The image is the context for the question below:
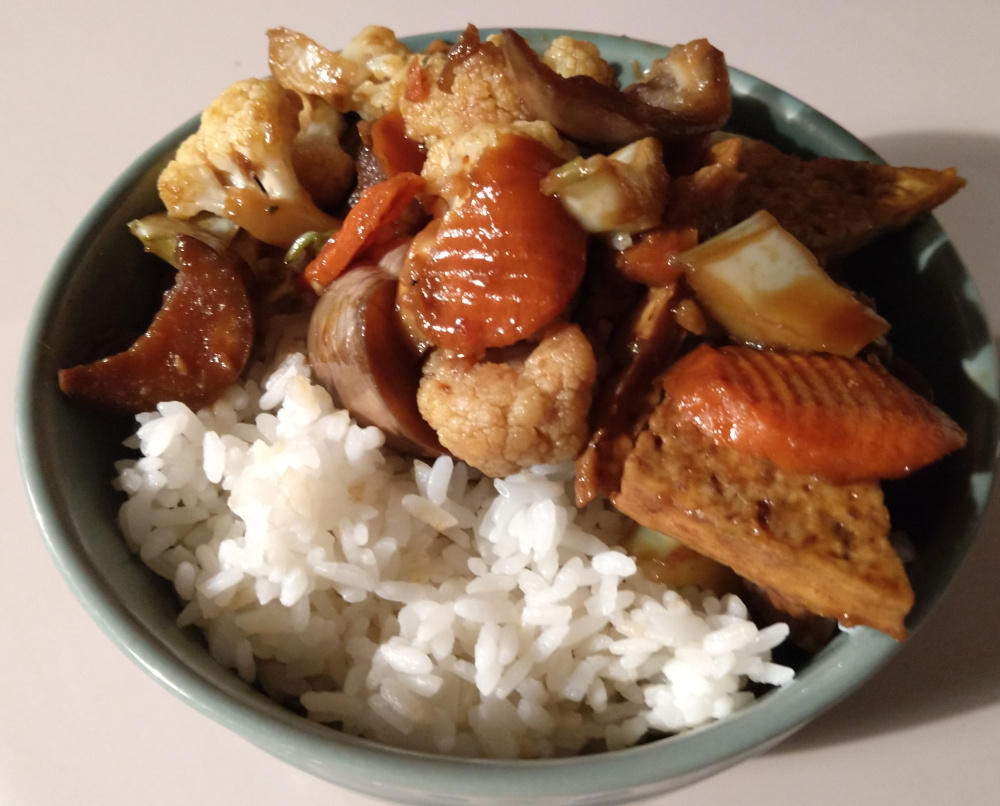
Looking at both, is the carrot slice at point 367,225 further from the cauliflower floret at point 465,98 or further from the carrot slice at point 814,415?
the carrot slice at point 814,415

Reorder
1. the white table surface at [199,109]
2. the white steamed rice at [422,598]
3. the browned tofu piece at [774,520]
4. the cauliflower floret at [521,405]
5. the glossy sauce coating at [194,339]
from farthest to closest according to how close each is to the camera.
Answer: the glossy sauce coating at [194,339], the white table surface at [199,109], the white steamed rice at [422,598], the cauliflower floret at [521,405], the browned tofu piece at [774,520]

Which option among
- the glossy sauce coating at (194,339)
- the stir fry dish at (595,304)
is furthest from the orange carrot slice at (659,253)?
the glossy sauce coating at (194,339)

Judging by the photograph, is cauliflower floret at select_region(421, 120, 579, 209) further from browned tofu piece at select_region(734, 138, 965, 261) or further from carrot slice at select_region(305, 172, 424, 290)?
browned tofu piece at select_region(734, 138, 965, 261)

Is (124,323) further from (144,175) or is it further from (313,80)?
(313,80)

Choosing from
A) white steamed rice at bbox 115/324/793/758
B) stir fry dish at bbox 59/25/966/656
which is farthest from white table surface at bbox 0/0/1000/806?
stir fry dish at bbox 59/25/966/656

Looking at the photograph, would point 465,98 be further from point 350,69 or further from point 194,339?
point 194,339

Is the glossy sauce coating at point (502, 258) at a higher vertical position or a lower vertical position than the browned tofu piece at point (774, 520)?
higher
